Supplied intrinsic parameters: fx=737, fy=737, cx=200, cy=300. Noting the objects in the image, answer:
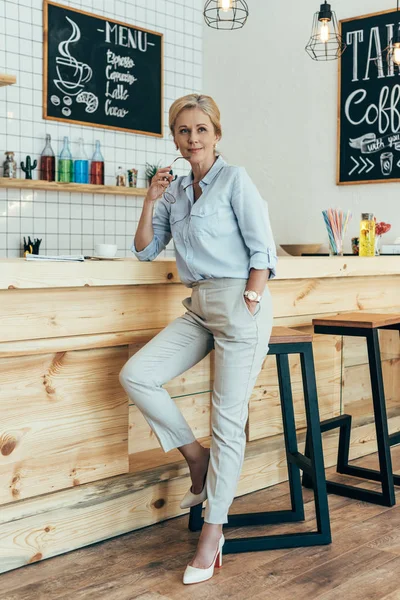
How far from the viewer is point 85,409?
2566 millimetres

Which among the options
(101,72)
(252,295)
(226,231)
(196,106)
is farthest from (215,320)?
(101,72)

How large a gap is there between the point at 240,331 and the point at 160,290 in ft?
1.57

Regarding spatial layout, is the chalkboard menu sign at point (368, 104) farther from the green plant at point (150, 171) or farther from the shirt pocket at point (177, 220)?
the shirt pocket at point (177, 220)

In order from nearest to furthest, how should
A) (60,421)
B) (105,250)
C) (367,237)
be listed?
1. (60,421)
2. (105,250)
3. (367,237)

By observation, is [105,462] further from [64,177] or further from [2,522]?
[64,177]

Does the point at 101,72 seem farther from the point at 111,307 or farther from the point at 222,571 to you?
the point at 222,571

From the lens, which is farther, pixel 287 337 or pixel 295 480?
pixel 295 480

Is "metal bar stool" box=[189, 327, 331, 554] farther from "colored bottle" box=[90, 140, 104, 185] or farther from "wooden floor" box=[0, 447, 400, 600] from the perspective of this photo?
"colored bottle" box=[90, 140, 104, 185]

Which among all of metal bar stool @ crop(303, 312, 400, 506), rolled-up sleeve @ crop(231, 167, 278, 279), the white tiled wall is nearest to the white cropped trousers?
rolled-up sleeve @ crop(231, 167, 278, 279)

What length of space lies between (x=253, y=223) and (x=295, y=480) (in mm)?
1061

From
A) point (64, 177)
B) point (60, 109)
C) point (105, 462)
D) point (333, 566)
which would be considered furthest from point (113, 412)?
point (60, 109)

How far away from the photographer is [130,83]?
16.6 ft

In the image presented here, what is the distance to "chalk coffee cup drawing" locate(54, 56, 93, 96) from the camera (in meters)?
4.63

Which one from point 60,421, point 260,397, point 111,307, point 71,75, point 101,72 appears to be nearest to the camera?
point 60,421
